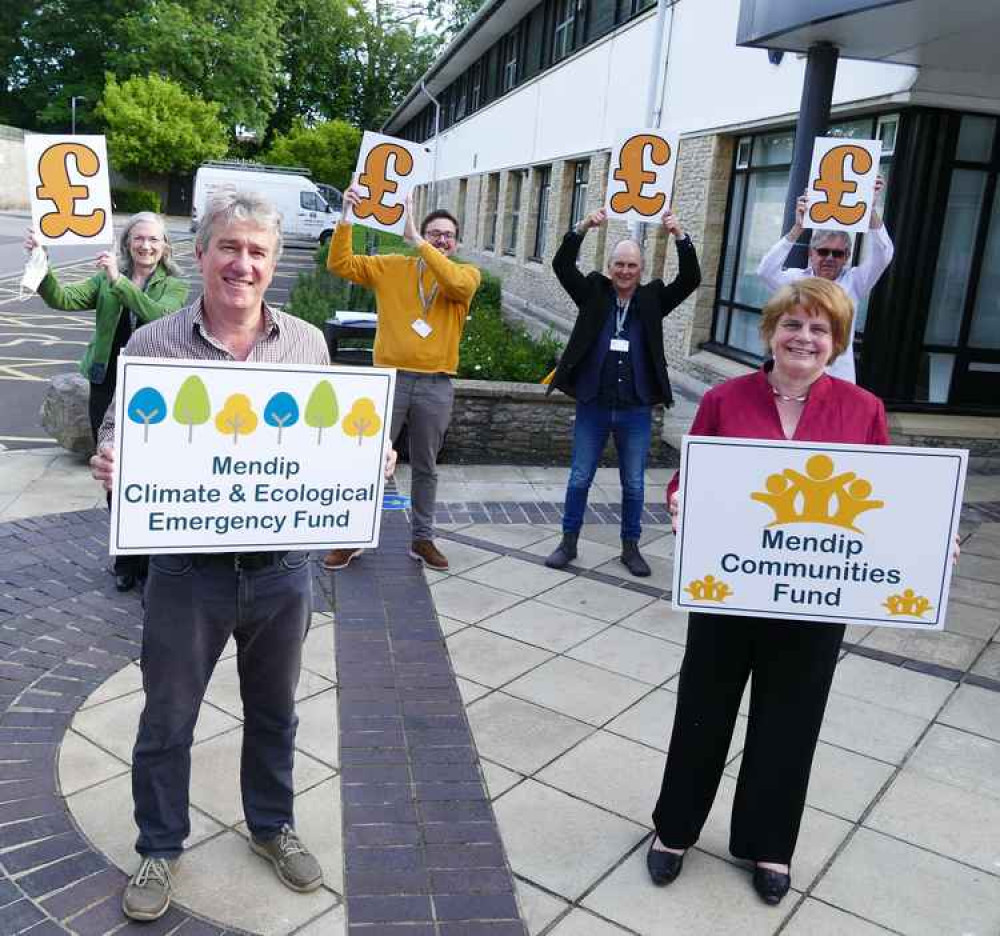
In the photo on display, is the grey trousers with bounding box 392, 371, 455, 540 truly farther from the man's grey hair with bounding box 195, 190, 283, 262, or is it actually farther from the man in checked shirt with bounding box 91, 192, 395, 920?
the man's grey hair with bounding box 195, 190, 283, 262

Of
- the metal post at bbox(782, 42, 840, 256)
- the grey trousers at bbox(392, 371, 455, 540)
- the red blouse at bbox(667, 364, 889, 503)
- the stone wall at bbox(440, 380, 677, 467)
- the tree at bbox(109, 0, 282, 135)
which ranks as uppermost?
the tree at bbox(109, 0, 282, 135)

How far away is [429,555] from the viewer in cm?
624

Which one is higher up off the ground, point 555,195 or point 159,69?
point 159,69

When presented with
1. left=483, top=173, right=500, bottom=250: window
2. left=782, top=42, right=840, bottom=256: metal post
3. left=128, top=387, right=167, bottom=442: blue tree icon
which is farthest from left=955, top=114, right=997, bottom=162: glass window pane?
left=483, top=173, right=500, bottom=250: window

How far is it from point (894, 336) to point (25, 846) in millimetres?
8383

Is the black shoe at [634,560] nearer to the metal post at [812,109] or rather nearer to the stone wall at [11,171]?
the metal post at [812,109]

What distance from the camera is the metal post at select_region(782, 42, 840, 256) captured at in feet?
25.0

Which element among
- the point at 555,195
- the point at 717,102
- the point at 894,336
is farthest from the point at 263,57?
the point at 894,336

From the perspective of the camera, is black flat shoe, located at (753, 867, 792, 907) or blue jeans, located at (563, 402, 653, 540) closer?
black flat shoe, located at (753, 867, 792, 907)

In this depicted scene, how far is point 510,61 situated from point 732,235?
1703 centimetres

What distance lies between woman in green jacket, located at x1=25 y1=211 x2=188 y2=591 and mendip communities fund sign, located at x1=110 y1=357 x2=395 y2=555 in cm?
254

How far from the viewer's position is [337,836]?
3.49 meters

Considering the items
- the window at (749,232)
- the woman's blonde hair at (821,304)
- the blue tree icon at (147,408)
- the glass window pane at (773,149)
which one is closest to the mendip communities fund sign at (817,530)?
the woman's blonde hair at (821,304)

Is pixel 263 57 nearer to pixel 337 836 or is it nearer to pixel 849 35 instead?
pixel 849 35
